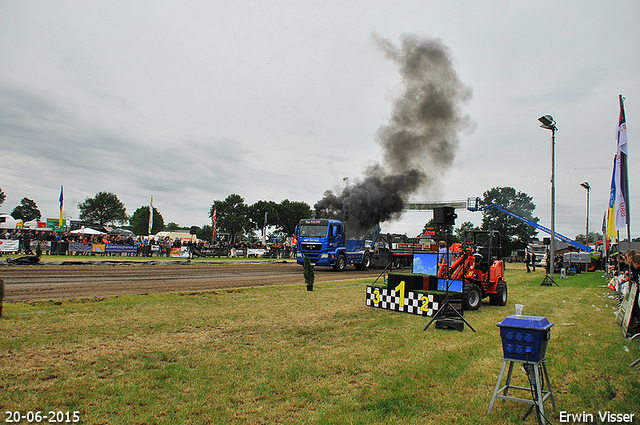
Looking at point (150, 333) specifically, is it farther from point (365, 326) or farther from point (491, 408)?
point (491, 408)

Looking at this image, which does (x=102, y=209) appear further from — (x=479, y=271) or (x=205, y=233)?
(x=479, y=271)

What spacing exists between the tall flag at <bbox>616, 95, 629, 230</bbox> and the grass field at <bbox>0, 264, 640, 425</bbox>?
3.31 metres

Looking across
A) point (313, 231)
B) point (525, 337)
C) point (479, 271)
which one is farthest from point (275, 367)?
point (313, 231)

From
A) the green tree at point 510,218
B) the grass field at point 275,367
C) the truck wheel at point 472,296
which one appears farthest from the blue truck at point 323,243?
the green tree at point 510,218

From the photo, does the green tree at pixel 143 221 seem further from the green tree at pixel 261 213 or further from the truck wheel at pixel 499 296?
the truck wheel at pixel 499 296

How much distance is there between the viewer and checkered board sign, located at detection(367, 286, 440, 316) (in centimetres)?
829

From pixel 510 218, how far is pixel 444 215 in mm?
87251

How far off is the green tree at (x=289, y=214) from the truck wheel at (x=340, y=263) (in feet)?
221

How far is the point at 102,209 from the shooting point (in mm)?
117812

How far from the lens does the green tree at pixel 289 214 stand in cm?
9181

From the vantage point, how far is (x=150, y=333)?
613 centimetres

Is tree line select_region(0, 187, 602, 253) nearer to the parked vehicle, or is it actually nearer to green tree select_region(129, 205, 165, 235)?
green tree select_region(129, 205, 165, 235)

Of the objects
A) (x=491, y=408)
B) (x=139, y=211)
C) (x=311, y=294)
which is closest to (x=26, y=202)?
(x=139, y=211)

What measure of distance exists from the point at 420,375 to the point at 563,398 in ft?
4.84
